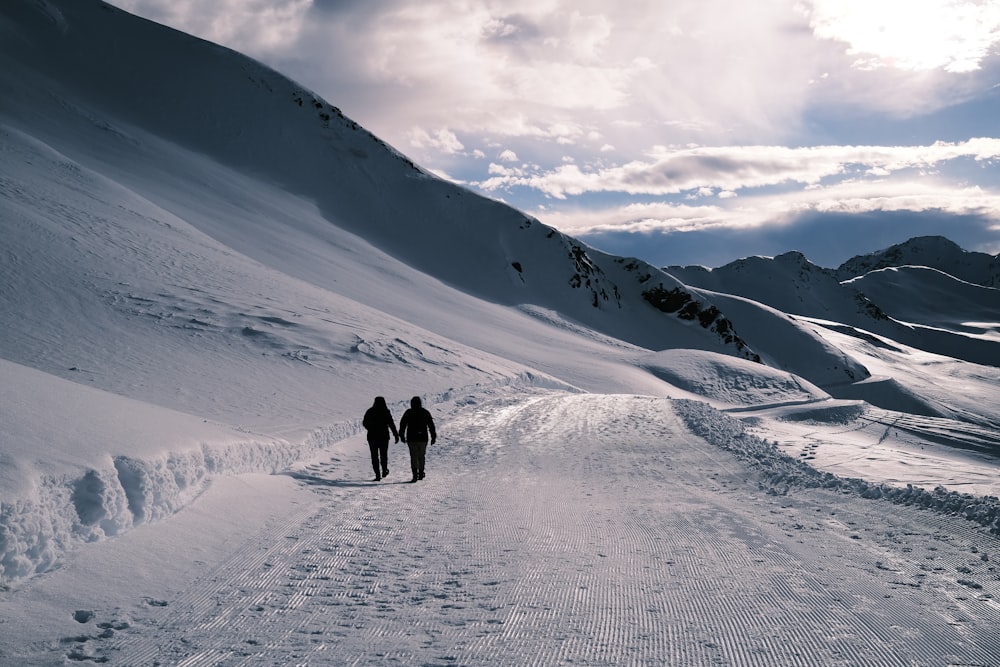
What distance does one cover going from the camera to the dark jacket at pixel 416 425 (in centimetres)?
1088

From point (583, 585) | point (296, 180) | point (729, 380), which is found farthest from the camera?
point (296, 180)

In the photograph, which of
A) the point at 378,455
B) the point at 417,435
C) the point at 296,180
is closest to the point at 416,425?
the point at 417,435

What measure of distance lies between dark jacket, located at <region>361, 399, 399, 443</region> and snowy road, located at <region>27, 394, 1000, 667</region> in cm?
117

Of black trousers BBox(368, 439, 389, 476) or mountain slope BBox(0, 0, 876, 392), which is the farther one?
mountain slope BBox(0, 0, 876, 392)

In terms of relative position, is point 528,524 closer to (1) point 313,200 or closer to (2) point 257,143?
(1) point 313,200

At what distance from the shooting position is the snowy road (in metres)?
4.21

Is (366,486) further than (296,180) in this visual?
No

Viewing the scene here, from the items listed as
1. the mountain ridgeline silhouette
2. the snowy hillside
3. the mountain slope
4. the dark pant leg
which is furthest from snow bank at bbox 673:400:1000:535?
the mountain slope

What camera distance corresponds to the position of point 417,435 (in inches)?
428

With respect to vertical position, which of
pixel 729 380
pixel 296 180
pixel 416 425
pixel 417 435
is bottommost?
pixel 729 380

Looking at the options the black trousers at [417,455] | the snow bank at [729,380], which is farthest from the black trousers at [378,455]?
the snow bank at [729,380]

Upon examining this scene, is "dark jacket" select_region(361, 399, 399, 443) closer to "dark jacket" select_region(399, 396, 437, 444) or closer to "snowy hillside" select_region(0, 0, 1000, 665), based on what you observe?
"dark jacket" select_region(399, 396, 437, 444)

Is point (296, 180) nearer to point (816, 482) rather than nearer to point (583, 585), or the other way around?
point (816, 482)

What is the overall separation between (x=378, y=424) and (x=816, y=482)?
7350mm
